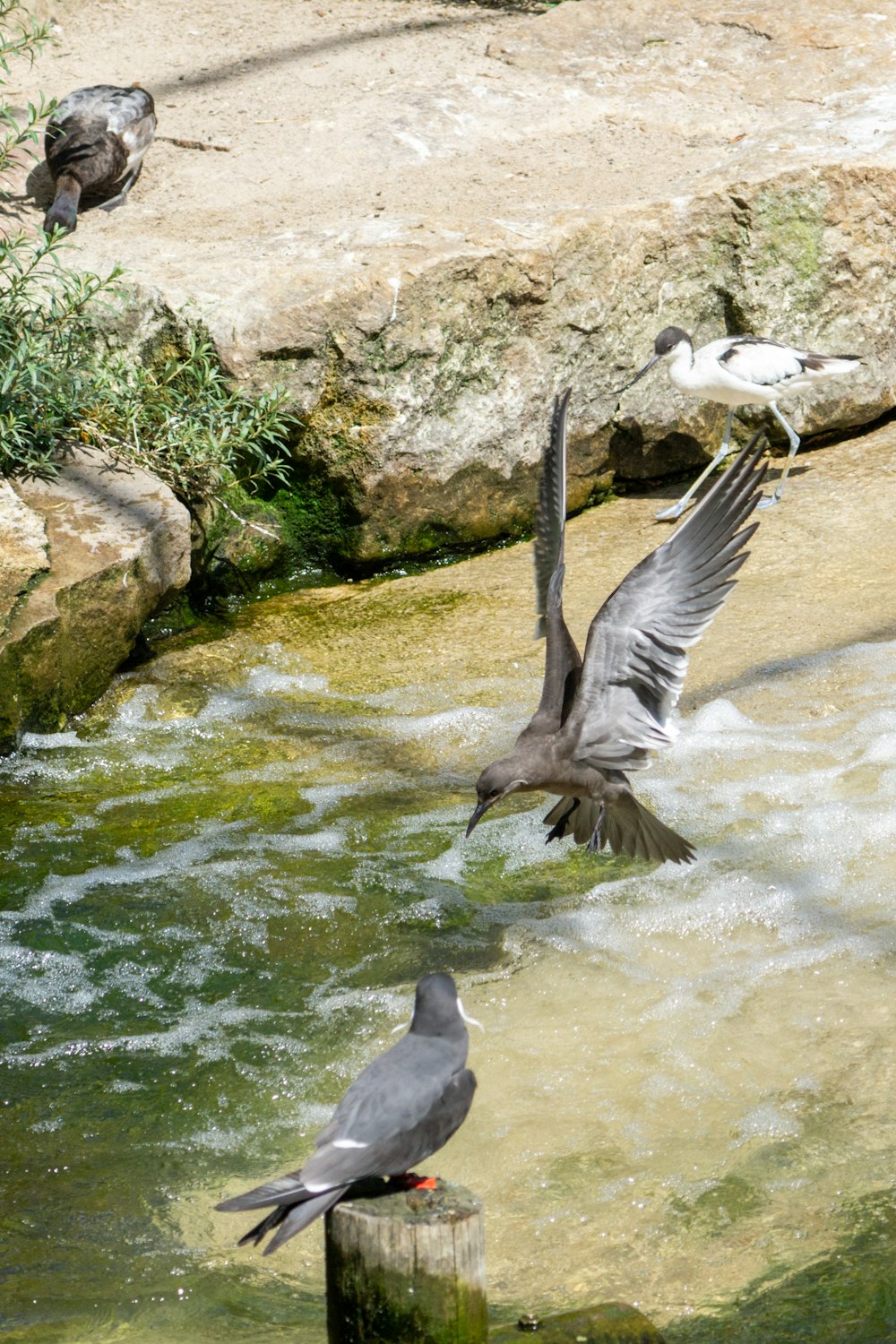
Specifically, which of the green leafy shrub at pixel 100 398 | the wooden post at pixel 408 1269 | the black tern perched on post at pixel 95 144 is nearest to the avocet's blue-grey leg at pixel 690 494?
the green leafy shrub at pixel 100 398

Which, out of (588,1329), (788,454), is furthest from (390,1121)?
(788,454)

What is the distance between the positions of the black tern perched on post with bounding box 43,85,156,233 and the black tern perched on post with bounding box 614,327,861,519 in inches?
110

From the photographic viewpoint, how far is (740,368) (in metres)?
6.36

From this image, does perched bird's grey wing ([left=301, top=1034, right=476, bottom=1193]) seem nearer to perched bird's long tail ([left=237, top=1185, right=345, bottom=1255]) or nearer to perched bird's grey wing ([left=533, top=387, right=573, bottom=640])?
perched bird's long tail ([left=237, top=1185, right=345, bottom=1255])

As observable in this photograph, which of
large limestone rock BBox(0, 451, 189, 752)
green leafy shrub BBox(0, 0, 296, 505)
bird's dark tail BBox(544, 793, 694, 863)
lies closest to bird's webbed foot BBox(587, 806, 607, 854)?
bird's dark tail BBox(544, 793, 694, 863)

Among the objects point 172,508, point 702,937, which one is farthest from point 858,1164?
point 172,508

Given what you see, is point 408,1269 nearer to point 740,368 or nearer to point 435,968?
point 435,968

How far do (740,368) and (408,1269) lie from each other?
16.1 feet

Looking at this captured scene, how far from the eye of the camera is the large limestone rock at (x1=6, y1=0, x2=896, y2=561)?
247 inches

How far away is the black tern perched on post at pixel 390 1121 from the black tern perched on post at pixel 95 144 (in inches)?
200

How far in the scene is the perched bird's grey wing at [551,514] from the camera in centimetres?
385

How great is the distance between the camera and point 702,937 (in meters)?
4.16

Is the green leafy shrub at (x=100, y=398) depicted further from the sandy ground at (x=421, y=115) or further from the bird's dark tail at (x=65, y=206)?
the bird's dark tail at (x=65, y=206)

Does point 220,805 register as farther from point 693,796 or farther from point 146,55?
point 146,55
